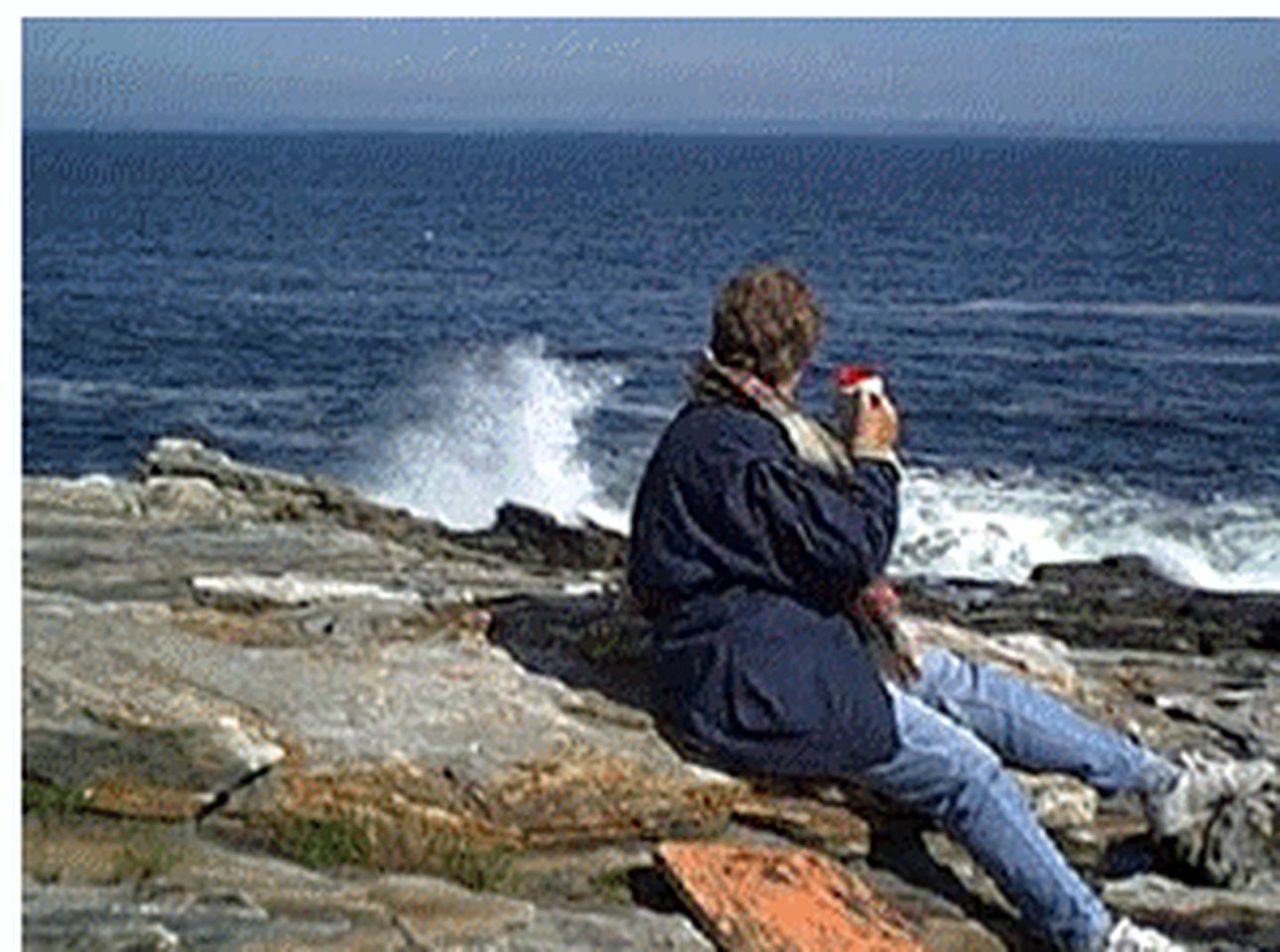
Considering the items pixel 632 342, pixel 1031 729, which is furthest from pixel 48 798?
pixel 632 342

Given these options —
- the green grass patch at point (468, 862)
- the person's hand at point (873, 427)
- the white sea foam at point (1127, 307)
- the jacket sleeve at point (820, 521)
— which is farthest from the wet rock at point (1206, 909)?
the white sea foam at point (1127, 307)

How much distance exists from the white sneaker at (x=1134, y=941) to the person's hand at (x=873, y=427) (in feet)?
4.29

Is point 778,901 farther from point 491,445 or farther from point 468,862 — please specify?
point 491,445

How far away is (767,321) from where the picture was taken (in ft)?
18.5

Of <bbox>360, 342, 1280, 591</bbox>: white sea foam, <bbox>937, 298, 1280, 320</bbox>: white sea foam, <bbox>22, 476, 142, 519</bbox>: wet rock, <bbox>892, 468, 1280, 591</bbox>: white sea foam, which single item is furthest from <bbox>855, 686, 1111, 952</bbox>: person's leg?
<bbox>937, 298, 1280, 320</bbox>: white sea foam

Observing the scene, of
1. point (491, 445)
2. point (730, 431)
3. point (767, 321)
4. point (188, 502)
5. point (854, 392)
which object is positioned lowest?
point (491, 445)

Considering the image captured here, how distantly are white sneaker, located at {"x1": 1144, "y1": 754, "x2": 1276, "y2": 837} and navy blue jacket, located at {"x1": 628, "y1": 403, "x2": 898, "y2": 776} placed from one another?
0.92 metres

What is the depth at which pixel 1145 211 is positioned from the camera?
109m

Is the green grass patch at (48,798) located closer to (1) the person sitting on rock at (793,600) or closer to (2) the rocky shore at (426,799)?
(2) the rocky shore at (426,799)

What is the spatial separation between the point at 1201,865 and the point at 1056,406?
122 ft

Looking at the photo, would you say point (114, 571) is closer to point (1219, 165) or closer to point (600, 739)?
point (600, 739)

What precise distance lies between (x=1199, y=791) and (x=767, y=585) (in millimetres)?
1388

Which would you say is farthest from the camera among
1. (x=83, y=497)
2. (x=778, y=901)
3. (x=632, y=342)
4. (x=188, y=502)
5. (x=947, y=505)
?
(x=632, y=342)

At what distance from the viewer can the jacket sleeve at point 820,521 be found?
552cm
